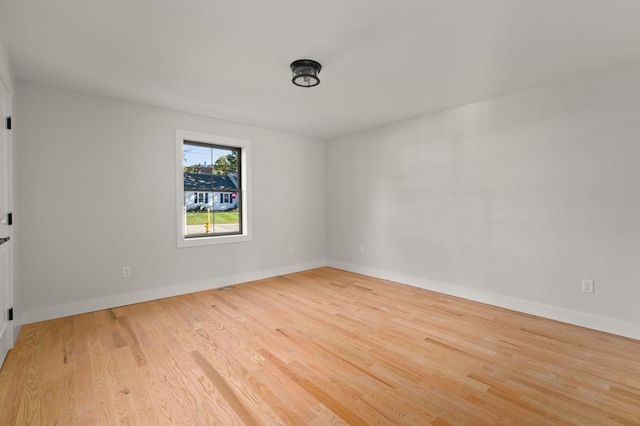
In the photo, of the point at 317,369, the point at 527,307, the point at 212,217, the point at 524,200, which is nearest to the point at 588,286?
the point at 527,307

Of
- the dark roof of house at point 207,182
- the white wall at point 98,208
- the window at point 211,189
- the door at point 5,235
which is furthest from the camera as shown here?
the dark roof of house at point 207,182

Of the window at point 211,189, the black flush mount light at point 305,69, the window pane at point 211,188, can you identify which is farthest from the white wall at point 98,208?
the black flush mount light at point 305,69

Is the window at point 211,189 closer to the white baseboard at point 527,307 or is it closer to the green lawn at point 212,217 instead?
the green lawn at point 212,217

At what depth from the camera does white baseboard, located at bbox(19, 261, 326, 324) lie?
9.95 ft

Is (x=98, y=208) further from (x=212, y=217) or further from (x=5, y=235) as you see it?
(x=212, y=217)

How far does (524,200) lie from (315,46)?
9.28 ft

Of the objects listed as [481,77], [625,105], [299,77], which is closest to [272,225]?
[299,77]

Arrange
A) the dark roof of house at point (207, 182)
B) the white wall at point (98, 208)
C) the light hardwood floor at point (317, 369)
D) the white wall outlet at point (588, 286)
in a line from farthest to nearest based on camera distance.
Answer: the dark roof of house at point (207, 182) < the white wall at point (98, 208) < the white wall outlet at point (588, 286) < the light hardwood floor at point (317, 369)

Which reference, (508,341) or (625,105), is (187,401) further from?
(625,105)

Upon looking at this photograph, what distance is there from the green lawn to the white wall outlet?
4436mm

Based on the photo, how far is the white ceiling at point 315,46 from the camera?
1927 mm

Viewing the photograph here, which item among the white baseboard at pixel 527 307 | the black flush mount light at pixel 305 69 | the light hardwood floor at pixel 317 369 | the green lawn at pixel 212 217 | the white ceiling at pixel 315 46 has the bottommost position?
the light hardwood floor at pixel 317 369

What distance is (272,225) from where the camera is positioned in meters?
Answer: 4.98

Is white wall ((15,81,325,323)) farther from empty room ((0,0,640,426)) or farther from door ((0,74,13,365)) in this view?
door ((0,74,13,365))
